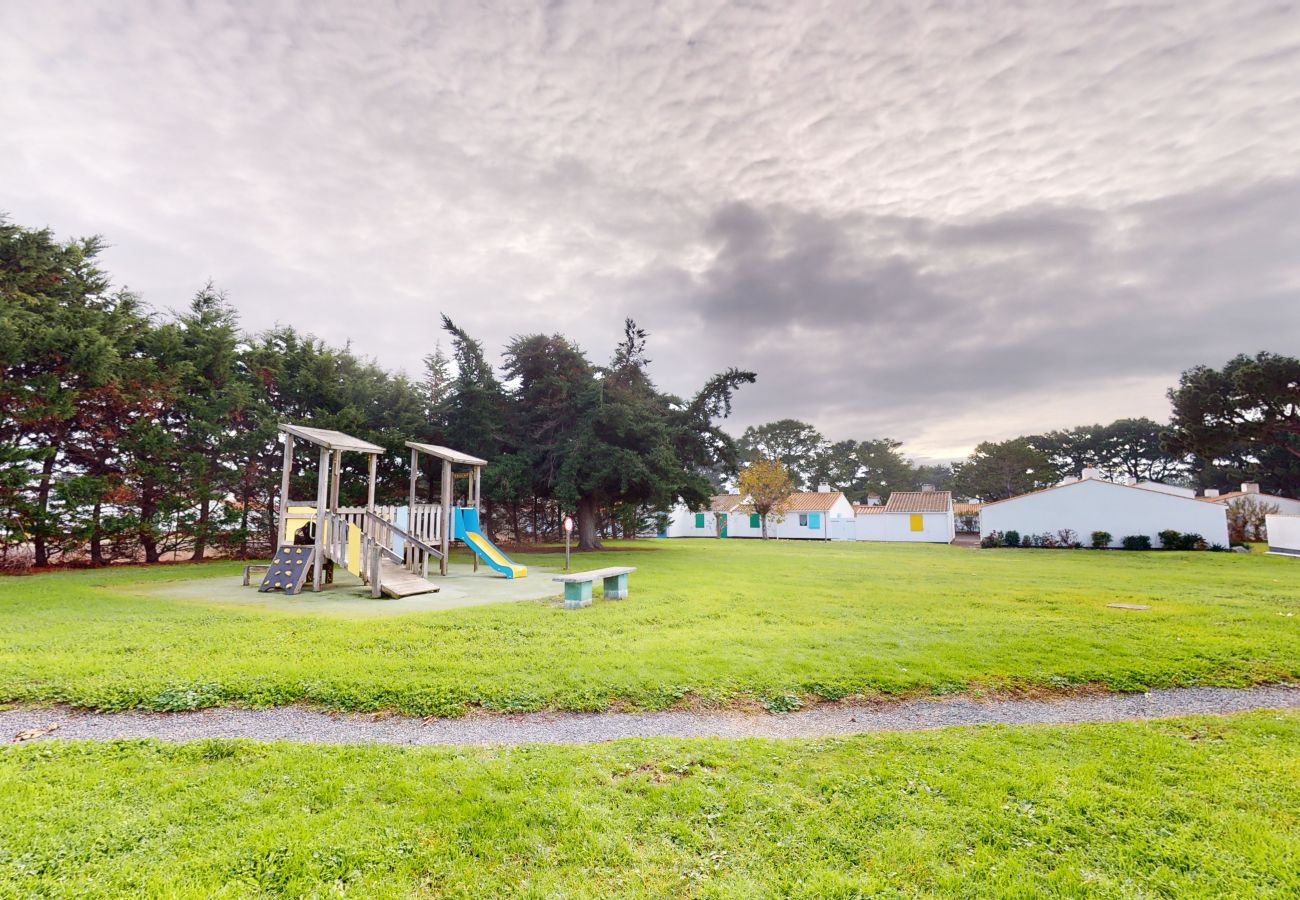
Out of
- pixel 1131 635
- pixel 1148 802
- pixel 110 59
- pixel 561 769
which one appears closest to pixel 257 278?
pixel 110 59

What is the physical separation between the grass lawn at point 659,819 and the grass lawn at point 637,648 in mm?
1306

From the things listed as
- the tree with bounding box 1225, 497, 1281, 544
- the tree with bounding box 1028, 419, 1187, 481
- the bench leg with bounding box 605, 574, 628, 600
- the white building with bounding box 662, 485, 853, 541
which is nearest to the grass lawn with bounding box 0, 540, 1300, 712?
the bench leg with bounding box 605, 574, 628, 600

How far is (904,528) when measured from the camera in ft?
135

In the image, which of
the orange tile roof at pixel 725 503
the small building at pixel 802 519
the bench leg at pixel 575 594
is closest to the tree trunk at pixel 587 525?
the bench leg at pixel 575 594

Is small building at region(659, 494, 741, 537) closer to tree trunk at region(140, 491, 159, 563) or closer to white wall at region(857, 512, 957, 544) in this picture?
white wall at region(857, 512, 957, 544)

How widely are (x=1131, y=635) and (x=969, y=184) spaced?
36.0ft

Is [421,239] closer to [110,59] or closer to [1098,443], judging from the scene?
[110,59]

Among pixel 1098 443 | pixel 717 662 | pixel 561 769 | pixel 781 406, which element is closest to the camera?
pixel 561 769

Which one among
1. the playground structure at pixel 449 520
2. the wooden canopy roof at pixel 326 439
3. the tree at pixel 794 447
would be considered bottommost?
the playground structure at pixel 449 520

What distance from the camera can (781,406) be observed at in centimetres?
3500

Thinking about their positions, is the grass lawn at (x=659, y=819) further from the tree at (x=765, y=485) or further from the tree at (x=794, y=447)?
the tree at (x=794, y=447)

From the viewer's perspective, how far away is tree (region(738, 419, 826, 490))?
6359 cm

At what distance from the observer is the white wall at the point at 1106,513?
27125 millimetres

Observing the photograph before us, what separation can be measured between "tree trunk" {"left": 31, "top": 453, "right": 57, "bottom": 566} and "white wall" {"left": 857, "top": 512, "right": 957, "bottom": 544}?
144 feet
